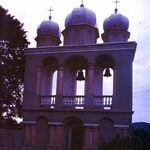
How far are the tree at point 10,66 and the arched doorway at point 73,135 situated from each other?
6.33 meters

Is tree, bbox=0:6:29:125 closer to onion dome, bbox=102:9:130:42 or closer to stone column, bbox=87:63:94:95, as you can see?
stone column, bbox=87:63:94:95

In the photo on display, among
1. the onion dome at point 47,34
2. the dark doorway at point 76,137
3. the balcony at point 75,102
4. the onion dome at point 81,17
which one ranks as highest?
the onion dome at point 81,17

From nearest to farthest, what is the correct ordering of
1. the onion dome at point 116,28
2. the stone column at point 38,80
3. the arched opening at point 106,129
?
the arched opening at point 106,129 → the stone column at point 38,80 → the onion dome at point 116,28

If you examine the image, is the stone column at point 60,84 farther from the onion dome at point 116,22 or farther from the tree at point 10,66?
the tree at point 10,66

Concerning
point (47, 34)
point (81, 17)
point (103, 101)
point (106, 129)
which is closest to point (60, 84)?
point (103, 101)

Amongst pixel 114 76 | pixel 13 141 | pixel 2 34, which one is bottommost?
pixel 13 141

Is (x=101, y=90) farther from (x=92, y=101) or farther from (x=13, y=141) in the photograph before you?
(x=13, y=141)

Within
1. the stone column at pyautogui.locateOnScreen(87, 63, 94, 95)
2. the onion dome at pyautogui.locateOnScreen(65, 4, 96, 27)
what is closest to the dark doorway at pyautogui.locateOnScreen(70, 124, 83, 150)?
the stone column at pyautogui.locateOnScreen(87, 63, 94, 95)

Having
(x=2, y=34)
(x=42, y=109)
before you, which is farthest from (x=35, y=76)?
(x=2, y=34)

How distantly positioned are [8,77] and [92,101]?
7741 millimetres

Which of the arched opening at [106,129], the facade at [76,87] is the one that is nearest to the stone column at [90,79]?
the facade at [76,87]

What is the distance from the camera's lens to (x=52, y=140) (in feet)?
69.8

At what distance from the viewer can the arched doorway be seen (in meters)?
21.3

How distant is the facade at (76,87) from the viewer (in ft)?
67.4
